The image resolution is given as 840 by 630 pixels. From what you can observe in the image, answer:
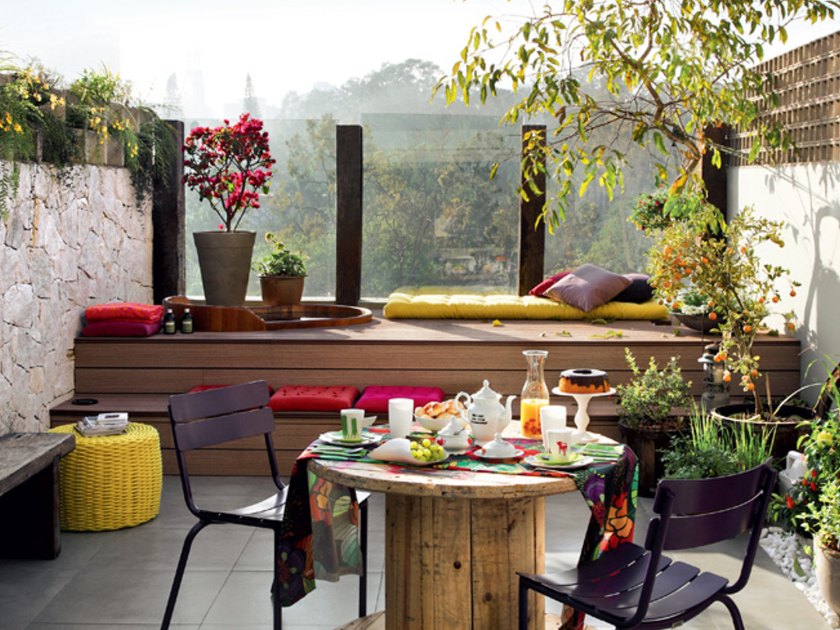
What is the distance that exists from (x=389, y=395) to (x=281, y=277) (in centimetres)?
215

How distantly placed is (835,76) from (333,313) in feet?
11.9

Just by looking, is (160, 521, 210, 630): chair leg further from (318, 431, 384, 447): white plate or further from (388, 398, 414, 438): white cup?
(388, 398, 414, 438): white cup

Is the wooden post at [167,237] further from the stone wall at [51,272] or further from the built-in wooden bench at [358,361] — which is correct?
the built-in wooden bench at [358,361]

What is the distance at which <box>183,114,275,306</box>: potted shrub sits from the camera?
22.1 feet

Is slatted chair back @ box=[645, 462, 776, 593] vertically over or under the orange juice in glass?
under

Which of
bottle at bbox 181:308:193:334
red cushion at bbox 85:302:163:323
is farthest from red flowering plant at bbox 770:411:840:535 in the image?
red cushion at bbox 85:302:163:323

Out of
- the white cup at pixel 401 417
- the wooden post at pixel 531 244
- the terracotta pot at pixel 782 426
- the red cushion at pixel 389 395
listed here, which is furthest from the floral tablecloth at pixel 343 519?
the wooden post at pixel 531 244

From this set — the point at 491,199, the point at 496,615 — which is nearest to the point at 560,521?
the point at 496,615

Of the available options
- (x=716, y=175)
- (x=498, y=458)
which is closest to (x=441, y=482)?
(x=498, y=458)

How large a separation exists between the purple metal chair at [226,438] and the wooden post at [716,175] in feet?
14.5

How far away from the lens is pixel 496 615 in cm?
267

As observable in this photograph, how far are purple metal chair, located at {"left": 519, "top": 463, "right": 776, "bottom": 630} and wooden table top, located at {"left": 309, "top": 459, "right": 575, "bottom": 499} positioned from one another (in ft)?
0.79

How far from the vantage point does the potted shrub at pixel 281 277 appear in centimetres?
691

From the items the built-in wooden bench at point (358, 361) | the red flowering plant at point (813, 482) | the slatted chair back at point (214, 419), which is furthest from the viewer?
the built-in wooden bench at point (358, 361)
